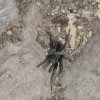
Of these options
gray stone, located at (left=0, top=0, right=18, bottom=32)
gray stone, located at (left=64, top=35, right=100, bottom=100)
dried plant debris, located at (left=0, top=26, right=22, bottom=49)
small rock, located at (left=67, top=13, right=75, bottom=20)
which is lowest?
gray stone, located at (left=64, top=35, right=100, bottom=100)

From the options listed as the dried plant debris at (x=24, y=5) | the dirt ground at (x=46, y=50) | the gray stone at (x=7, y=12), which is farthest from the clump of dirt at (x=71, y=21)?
the gray stone at (x=7, y=12)

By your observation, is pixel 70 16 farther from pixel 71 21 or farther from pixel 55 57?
pixel 55 57

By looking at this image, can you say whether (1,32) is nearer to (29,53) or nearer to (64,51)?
(29,53)

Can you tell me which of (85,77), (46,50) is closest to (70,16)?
(46,50)

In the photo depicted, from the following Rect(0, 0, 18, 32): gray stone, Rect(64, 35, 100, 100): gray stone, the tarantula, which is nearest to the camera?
Rect(64, 35, 100, 100): gray stone

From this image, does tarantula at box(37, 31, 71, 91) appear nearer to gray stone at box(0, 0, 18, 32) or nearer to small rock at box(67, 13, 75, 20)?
small rock at box(67, 13, 75, 20)

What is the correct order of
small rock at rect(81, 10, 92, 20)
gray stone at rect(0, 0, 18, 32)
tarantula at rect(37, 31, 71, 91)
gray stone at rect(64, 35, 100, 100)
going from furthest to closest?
1. small rock at rect(81, 10, 92, 20)
2. gray stone at rect(0, 0, 18, 32)
3. tarantula at rect(37, 31, 71, 91)
4. gray stone at rect(64, 35, 100, 100)

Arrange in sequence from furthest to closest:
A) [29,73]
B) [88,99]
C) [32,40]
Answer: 1. [32,40]
2. [29,73]
3. [88,99]

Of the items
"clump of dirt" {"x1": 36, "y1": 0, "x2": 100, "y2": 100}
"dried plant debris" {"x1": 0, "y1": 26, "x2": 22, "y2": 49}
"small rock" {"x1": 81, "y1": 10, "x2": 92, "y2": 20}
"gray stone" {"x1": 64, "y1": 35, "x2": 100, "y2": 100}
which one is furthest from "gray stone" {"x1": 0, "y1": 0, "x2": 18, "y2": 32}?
"gray stone" {"x1": 64, "y1": 35, "x2": 100, "y2": 100}

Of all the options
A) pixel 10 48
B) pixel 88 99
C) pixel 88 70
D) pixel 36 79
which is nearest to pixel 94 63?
pixel 88 70
